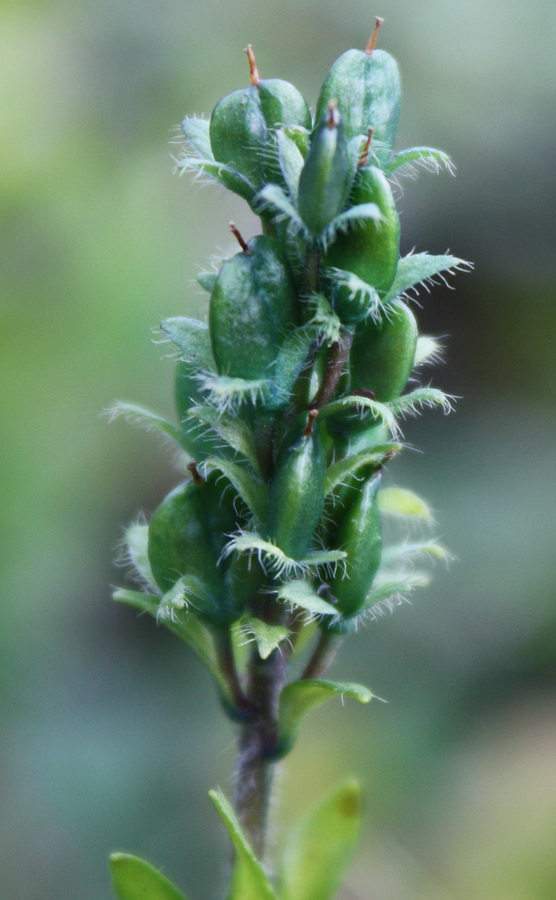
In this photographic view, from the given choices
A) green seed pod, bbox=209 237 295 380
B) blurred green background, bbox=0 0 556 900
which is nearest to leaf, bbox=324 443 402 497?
green seed pod, bbox=209 237 295 380

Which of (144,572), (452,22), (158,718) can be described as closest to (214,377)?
(144,572)

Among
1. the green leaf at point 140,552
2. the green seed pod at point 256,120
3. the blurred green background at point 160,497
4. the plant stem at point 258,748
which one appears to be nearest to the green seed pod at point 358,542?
the plant stem at point 258,748

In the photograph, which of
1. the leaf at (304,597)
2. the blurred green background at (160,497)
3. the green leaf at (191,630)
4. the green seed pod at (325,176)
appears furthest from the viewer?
the blurred green background at (160,497)

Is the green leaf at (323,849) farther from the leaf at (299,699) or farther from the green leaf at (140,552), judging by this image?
the green leaf at (140,552)

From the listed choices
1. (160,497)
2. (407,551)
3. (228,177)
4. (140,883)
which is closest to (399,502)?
(407,551)

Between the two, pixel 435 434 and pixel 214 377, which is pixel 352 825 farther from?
pixel 435 434

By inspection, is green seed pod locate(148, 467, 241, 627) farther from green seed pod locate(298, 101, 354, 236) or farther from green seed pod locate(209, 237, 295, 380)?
green seed pod locate(298, 101, 354, 236)
